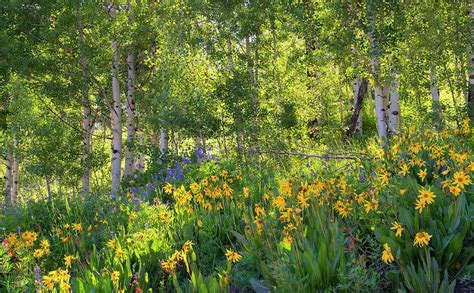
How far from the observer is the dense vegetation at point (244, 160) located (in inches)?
109

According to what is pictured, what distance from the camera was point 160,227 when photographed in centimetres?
394

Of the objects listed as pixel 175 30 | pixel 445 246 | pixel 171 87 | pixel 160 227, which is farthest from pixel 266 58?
pixel 445 246

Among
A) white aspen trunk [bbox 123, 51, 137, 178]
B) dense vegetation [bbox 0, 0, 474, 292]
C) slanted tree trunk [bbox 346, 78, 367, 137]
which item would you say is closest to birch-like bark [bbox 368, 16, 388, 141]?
dense vegetation [bbox 0, 0, 474, 292]

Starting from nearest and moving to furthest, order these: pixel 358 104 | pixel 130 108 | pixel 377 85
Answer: pixel 377 85
pixel 130 108
pixel 358 104

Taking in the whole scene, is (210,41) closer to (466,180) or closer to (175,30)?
(175,30)

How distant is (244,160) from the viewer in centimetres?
862

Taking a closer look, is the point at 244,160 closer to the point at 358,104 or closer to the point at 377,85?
the point at 377,85

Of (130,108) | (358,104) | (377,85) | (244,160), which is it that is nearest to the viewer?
(244,160)

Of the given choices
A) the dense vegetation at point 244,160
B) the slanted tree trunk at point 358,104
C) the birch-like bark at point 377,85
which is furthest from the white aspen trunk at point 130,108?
the birch-like bark at point 377,85

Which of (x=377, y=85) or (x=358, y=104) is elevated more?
(x=377, y=85)

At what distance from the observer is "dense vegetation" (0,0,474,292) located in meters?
2.76

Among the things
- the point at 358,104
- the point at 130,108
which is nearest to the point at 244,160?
the point at 130,108

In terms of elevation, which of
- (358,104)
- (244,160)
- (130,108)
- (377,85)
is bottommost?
(244,160)

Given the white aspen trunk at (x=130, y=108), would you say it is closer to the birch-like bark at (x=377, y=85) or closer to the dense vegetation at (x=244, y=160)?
the dense vegetation at (x=244, y=160)
